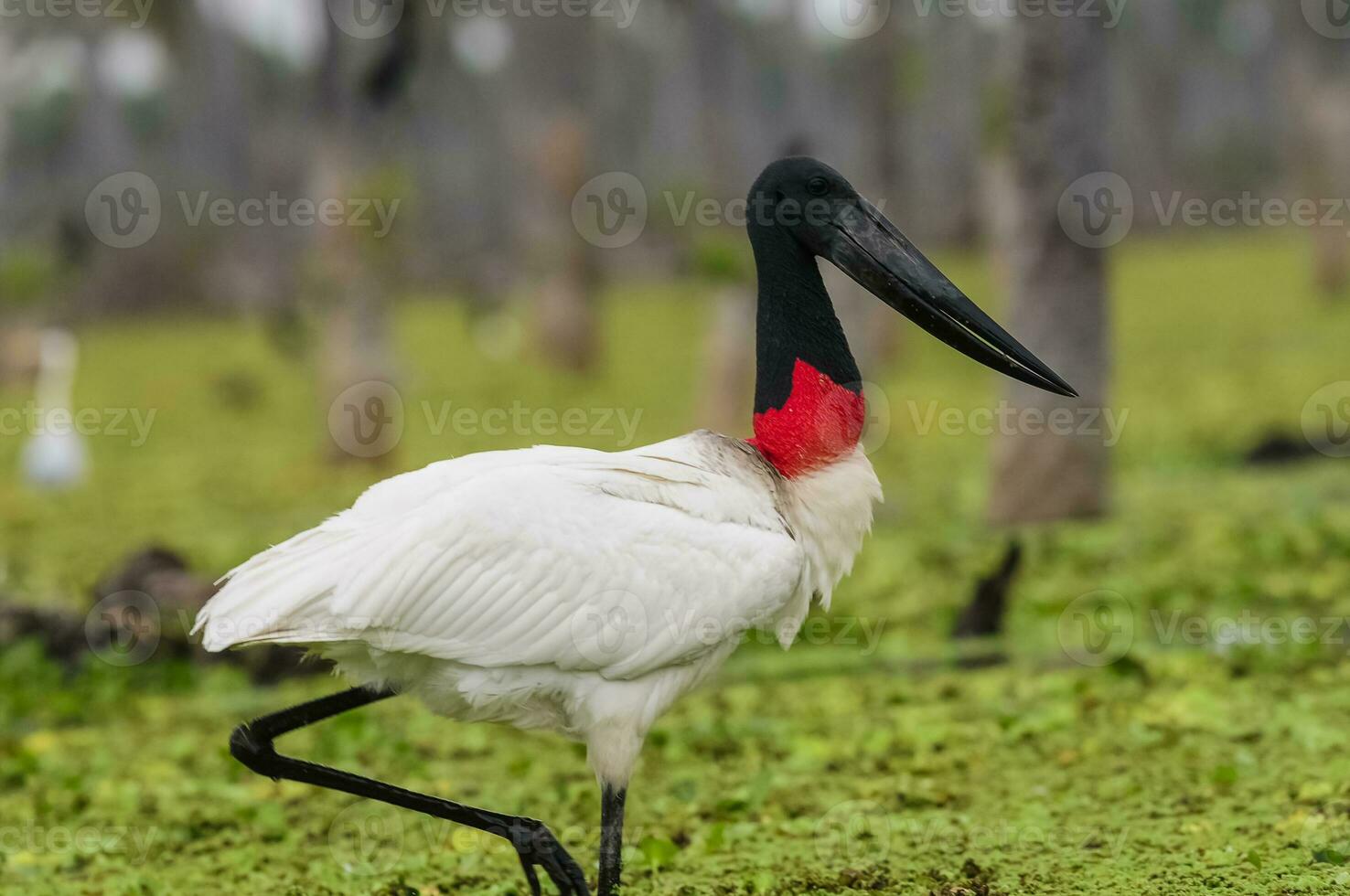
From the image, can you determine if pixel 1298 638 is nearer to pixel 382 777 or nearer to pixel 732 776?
pixel 732 776

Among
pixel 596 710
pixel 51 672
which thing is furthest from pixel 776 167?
pixel 51 672

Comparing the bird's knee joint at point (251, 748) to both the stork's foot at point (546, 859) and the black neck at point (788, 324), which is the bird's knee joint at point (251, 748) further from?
the black neck at point (788, 324)

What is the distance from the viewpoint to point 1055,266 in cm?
862

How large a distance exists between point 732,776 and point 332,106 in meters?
8.67

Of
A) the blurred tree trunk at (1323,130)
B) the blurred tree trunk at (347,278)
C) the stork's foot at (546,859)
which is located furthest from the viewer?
the blurred tree trunk at (1323,130)

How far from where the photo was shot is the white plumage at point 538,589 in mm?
3689

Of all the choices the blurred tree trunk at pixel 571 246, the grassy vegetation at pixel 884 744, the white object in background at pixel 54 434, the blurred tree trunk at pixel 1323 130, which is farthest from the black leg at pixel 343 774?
the blurred tree trunk at pixel 1323 130

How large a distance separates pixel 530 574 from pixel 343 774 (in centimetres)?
75

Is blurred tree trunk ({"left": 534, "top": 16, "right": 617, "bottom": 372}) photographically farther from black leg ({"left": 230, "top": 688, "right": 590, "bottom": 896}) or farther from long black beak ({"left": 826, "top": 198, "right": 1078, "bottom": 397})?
black leg ({"left": 230, "top": 688, "right": 590, "bottom": 896})

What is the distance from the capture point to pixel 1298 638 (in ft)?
21.0

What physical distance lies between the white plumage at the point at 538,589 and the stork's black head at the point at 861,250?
2.52 feet

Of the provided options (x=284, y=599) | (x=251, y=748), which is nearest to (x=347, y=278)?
(x=251, y=748)

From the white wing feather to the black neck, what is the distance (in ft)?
1.59

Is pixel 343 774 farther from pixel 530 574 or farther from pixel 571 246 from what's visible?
pixel 571 246
